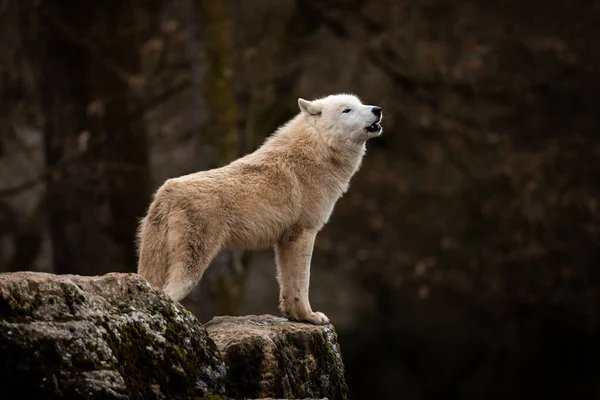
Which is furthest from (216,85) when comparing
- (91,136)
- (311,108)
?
(311,108)

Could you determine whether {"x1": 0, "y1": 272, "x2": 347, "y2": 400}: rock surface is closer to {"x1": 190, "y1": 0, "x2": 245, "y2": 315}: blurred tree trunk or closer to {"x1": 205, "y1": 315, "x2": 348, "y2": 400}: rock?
{"x1": 205, "y1": 315, "x2": 348, "y2": 400}: rock

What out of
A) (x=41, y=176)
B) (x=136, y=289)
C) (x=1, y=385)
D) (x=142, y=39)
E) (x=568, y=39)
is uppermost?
(x=568, y=39)

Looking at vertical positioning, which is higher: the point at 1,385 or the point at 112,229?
the point at 112,229

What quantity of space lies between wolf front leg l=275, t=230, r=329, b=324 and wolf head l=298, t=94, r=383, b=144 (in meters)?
0.93

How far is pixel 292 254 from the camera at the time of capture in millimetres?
7938

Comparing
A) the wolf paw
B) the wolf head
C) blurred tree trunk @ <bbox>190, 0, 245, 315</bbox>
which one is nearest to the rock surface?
the wolf paw

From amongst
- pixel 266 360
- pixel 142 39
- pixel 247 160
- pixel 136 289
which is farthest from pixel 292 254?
pixel 142 39

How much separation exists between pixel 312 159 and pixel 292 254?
809 millimetres

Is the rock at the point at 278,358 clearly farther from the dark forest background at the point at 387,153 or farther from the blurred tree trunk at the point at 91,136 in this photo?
the blurred tree trunk at the point at 91,136

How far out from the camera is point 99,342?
5227 mm

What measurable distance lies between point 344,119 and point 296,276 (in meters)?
1.38

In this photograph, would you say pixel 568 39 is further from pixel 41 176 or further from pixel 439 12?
pixel 41 176

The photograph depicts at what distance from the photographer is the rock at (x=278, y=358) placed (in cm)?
636

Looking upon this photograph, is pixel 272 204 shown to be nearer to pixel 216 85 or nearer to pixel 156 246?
pixel 156 246
